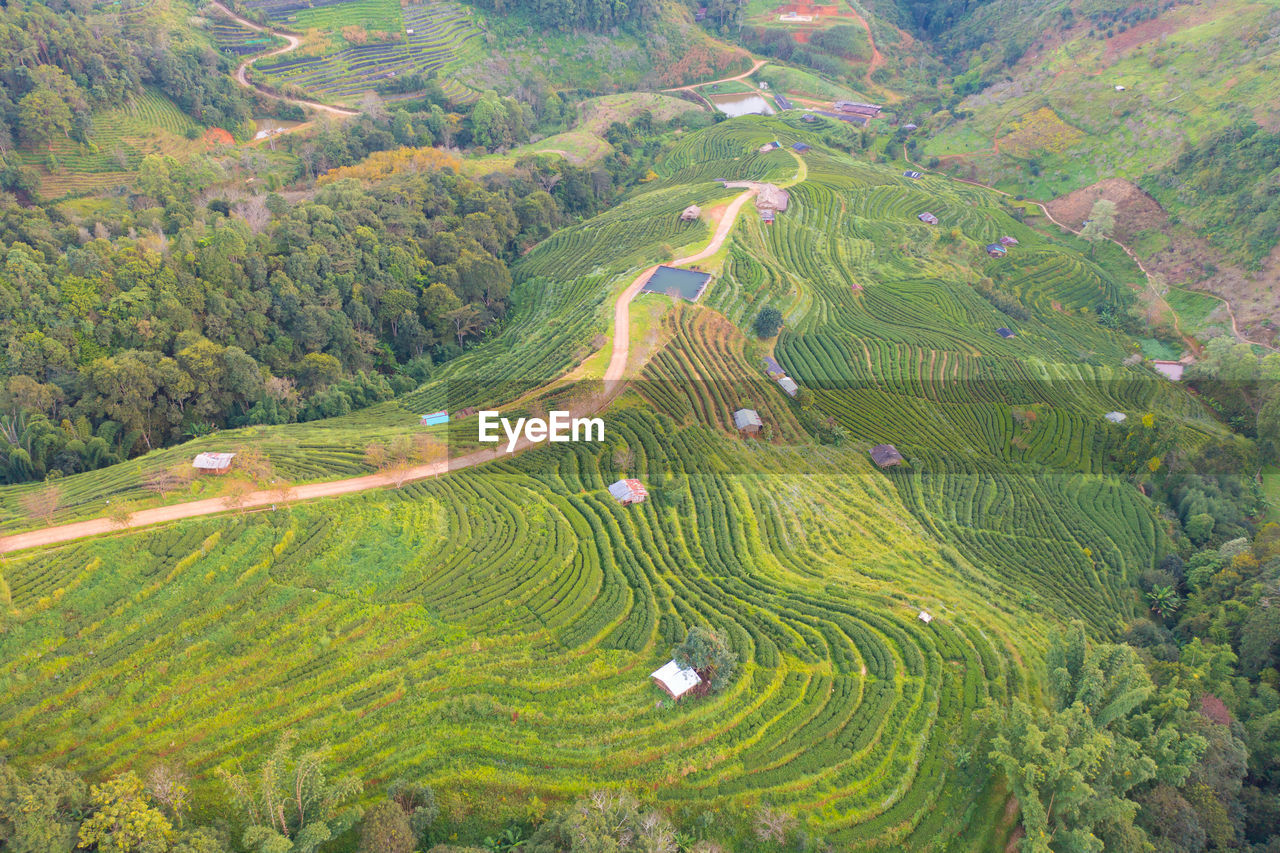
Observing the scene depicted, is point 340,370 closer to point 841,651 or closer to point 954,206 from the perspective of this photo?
point 841,651

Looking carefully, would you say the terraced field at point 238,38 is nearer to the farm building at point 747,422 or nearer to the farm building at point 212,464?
the farm building at point 212,464

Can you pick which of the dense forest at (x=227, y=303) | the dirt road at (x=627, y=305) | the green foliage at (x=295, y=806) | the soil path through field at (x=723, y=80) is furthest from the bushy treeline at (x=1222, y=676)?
the soil path through field at (x=723, y=80)

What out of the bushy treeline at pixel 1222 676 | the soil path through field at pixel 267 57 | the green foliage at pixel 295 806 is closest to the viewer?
the green foliage at pixel 295 806

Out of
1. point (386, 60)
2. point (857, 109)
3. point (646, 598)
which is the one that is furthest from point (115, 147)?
point (857, 109)

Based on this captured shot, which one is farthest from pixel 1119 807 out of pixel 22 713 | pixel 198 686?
pixel 22 713

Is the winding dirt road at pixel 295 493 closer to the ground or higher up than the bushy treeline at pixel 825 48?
closer to the ground

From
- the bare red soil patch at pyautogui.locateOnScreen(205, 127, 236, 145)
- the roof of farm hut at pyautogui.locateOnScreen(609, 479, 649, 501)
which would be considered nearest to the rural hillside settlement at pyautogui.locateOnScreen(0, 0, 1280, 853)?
the roof of farm hut at pyautogui.locateOnScreen(609, 479, 649, 501)
